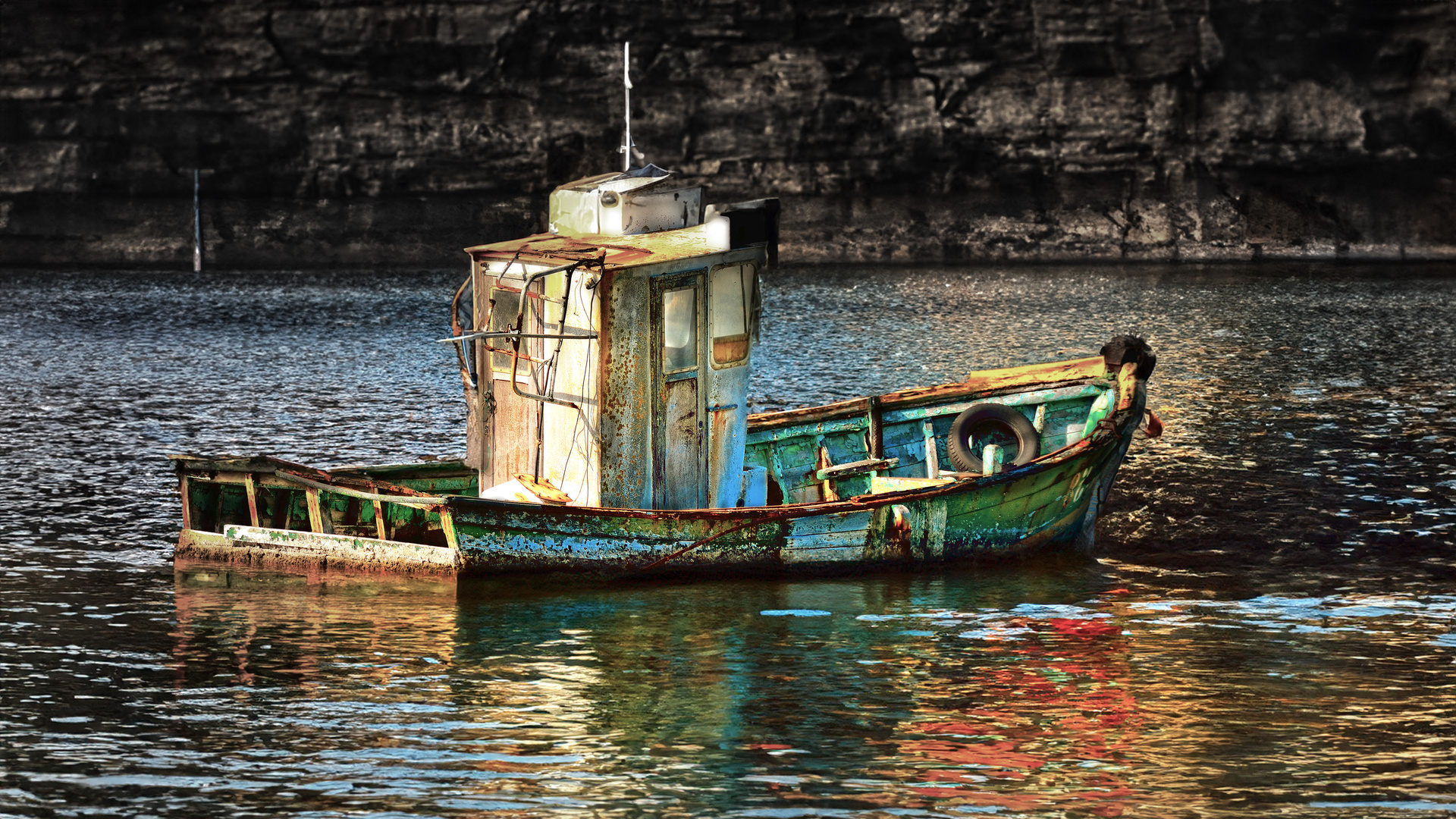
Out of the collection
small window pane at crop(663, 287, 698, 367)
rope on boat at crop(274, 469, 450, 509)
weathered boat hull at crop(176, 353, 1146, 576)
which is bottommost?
weathered boat hull at crop(176, 353, 1146, 576)

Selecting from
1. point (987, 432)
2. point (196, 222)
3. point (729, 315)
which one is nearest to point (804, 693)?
point (729, 315)

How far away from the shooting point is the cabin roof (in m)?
12.8

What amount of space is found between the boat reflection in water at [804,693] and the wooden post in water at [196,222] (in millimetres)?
43562

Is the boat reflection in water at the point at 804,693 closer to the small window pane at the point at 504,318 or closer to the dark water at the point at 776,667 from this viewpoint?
the dark water at the point at 776,667

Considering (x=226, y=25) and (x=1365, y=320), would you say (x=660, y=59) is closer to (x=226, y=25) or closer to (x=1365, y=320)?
(x=226, y=25)

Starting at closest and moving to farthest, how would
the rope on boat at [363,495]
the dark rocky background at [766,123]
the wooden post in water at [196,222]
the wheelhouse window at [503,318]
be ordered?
the rope on boat at [363,495], the wheelhouse window at [503,318], the dark rocky background at [766,123], the wooden post in water at [196,222]

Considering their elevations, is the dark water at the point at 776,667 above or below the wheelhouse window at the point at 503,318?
below

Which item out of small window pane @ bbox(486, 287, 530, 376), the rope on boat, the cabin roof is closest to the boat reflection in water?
the rope on boat

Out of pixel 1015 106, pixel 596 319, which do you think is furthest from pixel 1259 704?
pixel 1015 106

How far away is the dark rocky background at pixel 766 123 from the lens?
2103 inches

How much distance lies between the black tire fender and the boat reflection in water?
1.32m

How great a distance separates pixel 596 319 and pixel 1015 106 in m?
43.9

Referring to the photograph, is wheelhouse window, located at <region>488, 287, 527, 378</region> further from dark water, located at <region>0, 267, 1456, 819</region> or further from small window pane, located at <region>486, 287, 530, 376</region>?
dark water, located at <region>0, 267, 1456, 819</region>

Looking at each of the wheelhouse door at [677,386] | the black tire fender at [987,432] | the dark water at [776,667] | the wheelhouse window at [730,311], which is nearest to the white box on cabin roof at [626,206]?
the wheelhouse window at [730,311]
